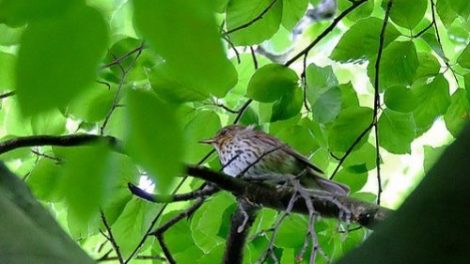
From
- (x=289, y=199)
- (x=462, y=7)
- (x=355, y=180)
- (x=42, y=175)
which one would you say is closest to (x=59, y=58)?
(x=289, y=199)

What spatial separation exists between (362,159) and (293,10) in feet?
0.97

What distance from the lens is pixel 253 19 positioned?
135 centimetres

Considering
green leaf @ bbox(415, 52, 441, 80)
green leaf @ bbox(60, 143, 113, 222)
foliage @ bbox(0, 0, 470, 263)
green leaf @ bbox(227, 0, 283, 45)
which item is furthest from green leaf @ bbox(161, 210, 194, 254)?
green leaf @ bbox(60, 143, 113, 222)

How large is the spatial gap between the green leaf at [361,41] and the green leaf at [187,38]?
106 centimetres

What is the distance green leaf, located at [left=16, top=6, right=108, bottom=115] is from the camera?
37 centimetres

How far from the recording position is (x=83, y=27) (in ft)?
1.31

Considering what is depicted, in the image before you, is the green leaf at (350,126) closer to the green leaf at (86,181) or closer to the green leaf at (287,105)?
the green leaf at (287,105)

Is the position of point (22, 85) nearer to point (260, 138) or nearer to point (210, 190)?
point (210, 190)

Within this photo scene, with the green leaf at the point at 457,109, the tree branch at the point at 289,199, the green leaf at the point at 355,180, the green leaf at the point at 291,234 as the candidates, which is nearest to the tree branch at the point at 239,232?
the tree branch at the point at 289,199

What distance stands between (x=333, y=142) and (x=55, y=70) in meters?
1.12

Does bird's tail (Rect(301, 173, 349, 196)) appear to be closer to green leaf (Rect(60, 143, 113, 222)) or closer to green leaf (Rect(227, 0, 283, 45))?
green leaf (Rect(227, 0, 283, 45))

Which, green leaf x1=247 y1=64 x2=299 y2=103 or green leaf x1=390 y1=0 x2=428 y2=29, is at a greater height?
green leaf x1=390 y1=0 x2=428 y2=29

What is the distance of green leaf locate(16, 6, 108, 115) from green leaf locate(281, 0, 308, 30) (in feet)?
3.42

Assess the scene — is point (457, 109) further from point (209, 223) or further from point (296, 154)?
point (209, 223)
